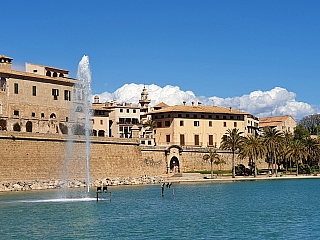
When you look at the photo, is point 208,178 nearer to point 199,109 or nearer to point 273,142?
point 273,142

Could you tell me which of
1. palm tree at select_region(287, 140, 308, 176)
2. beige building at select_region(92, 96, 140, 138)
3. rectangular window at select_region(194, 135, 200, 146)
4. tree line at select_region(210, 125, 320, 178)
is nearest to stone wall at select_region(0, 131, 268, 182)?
tree line at select_region(210, 125, 320, 178)

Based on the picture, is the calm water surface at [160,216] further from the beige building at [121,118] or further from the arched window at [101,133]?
the beige building at [121,118]

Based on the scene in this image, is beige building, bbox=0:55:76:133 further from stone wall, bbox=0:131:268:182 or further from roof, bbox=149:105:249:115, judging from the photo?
roof, bbox=149:105:249:115

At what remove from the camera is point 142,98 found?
402ft

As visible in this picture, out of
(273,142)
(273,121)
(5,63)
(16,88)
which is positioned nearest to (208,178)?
(273,142)

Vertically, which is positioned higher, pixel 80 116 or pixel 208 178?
pixel 80 116

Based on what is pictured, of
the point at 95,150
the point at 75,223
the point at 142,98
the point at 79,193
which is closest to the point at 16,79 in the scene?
the point at 95,150

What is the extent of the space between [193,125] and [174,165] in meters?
13.3

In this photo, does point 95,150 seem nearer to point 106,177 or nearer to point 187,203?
point 106,177

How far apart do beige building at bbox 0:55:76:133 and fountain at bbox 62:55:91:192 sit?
1233mm

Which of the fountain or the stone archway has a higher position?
the fountain

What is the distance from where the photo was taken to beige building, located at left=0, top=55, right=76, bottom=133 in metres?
61.8

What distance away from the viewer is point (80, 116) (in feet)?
222

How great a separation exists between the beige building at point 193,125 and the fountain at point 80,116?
20140mm
